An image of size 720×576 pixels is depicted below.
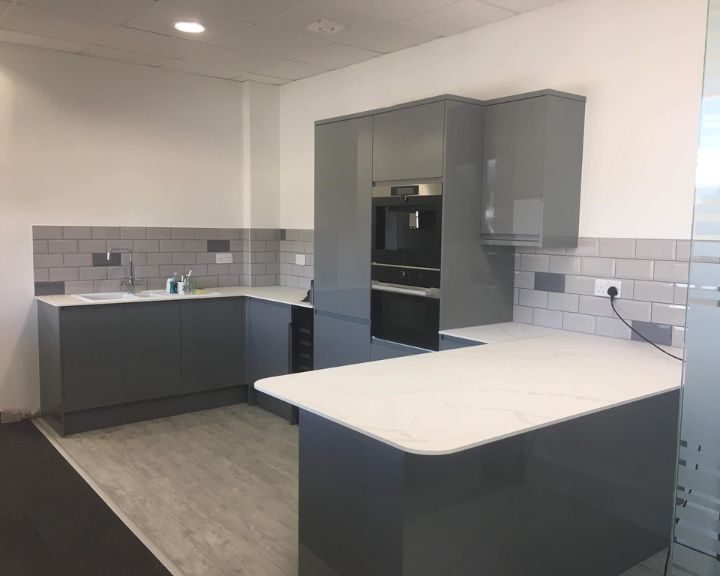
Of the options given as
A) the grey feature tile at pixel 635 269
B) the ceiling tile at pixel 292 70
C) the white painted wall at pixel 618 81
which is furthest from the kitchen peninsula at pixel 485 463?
the ceiling tile at pixel 292 70

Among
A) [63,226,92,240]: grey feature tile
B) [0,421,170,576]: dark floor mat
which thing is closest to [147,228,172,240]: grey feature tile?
[63,226,92,240]: grey feature tile

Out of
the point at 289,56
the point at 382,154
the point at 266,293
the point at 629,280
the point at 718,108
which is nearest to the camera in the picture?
the point at 718,108

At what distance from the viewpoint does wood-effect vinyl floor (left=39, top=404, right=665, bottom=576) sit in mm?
2766

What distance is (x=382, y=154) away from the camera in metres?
3.71

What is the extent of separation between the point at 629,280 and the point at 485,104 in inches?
47.4

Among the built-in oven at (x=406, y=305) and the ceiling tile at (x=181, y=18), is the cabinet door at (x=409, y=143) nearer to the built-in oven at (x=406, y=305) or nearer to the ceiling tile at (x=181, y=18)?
the built-in oven at (x=406, y=305)

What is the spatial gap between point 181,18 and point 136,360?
229cm

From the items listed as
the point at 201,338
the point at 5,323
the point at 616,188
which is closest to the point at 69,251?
the point at 5,323

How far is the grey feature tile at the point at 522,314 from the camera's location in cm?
363

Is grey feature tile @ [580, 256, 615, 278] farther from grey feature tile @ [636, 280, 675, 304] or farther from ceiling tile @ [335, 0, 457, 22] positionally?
ceiling tile @ [335, 0, 457, 22]

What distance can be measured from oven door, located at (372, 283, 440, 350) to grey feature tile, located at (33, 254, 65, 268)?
95.6 inches

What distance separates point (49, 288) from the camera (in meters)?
4.60

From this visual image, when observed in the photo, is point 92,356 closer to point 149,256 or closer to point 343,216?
point 149,256

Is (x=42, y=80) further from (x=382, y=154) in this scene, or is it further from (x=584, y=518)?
(x=584, y=518)
